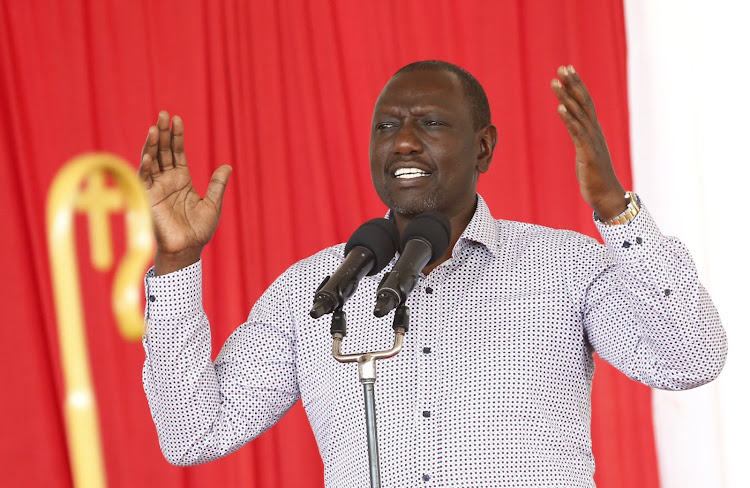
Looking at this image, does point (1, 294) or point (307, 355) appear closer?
point (307, 355)

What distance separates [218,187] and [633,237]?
2.53ft

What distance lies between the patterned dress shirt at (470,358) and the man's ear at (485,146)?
11cm

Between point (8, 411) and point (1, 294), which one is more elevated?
point (1, 294)

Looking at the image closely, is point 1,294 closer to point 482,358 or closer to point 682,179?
point 482,358

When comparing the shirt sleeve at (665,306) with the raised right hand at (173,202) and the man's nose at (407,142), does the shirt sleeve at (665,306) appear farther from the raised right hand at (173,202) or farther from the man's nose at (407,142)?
the raised right hand at (173,202)

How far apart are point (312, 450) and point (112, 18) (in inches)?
58.1

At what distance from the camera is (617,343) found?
1761 millimetres

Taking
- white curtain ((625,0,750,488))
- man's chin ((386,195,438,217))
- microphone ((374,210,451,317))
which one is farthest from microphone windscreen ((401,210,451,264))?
white curtain ((625,0,750,488))

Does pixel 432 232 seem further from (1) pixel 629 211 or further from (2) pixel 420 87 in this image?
(2) pixel 420 87

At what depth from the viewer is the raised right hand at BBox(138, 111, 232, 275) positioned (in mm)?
1497

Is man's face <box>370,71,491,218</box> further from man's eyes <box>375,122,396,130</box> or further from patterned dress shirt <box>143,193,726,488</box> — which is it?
patterned dress shirt <box>143,193,726,488</box>

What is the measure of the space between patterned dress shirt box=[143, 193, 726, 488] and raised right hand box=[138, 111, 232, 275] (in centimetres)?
5

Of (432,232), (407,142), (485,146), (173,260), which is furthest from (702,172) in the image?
(173,260)

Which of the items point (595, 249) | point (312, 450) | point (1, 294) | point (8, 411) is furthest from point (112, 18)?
point (595, 249)
